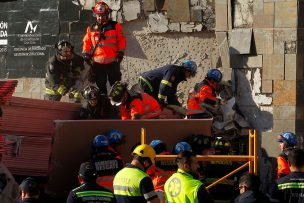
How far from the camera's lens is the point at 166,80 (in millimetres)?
Answer: 16125

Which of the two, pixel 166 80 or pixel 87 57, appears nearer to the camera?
pixel 166 80

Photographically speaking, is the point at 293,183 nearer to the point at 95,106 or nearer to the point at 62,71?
the point at 95,106

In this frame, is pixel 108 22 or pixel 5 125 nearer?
pixel 5 125

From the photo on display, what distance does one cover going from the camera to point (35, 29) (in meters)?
19.7

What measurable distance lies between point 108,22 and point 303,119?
4027 millimetres

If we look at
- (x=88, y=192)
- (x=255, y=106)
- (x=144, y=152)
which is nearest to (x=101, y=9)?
(x=255, y=106)

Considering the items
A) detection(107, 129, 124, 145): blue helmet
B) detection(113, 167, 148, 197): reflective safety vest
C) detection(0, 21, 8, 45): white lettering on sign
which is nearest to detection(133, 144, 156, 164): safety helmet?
detection(113, 167, 148, 197): reflective safety vest

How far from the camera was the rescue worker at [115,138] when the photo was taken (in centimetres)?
1437

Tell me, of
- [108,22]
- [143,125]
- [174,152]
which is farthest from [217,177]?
[108,22]

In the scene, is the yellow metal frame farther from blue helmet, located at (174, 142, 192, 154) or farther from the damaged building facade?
the damaged building facade

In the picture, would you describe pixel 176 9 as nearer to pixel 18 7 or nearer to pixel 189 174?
pixel 18 7

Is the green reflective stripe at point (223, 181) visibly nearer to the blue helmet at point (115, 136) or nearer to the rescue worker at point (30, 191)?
the blue helmet at point (115, 136)

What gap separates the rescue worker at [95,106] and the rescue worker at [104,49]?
107cm

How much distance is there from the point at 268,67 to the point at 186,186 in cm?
760
